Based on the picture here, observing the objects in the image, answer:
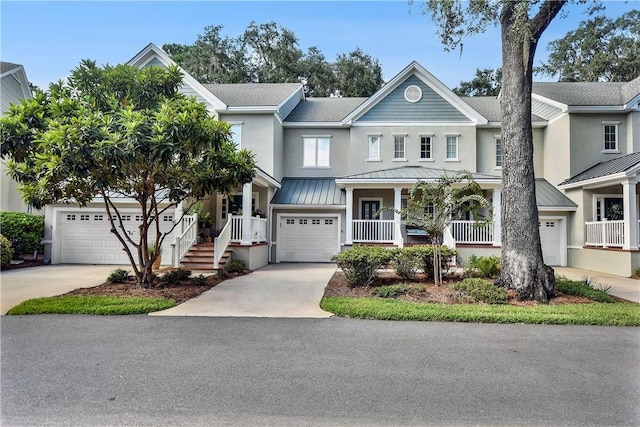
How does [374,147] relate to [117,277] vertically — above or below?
above

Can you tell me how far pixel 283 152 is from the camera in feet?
61.1

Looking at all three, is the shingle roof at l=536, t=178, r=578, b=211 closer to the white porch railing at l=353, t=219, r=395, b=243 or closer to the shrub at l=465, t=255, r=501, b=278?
the white porch railing at l=353, t=219, r=395, b=243

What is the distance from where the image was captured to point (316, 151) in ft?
60.9

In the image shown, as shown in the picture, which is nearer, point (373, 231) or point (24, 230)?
point (24, 230)

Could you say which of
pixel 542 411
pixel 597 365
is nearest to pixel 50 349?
pixel 542 411

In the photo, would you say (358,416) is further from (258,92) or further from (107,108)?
(258,92)

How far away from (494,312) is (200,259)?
9.89 m

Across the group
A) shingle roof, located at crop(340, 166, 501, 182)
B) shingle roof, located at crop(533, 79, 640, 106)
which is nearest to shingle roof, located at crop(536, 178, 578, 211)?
shingle roof, located at crop(340, 166, 501, 182)

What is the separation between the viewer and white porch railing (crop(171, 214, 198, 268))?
13141 millimetres

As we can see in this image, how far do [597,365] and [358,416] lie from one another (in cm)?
341

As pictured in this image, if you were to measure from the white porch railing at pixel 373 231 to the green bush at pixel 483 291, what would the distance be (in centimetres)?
646

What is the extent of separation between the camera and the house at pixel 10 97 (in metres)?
17.2

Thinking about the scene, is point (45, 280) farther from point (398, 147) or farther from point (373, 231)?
point (398, 147)

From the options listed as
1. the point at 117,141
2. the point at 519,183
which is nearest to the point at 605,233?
the point at 519,183
